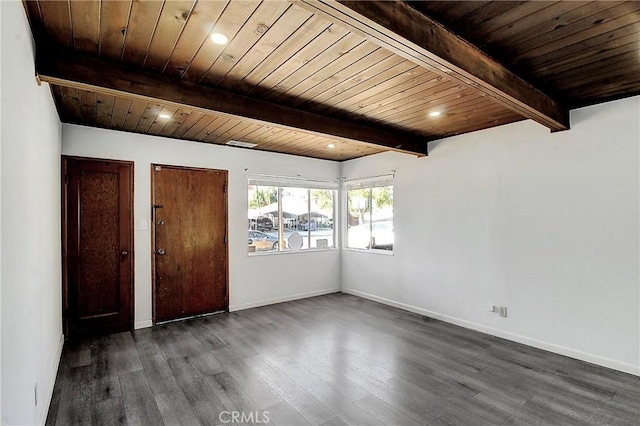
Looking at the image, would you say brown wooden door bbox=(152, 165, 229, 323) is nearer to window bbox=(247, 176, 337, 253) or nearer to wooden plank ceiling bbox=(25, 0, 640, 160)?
window bbox=(247, 176, 337, 253)

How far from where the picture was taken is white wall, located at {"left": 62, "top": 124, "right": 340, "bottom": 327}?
13.1ft

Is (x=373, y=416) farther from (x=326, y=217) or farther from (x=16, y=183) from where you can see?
(x=326, y=217)

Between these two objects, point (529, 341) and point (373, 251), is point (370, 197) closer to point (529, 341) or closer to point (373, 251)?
point (373, 251)

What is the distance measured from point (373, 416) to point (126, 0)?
293 centimetres

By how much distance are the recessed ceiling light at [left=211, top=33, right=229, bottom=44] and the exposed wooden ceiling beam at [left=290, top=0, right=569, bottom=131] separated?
0.79 metres

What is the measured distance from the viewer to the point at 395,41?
1.69 metres

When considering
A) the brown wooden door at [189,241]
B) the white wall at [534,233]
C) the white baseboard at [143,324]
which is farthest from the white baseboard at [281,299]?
the white wall at [534,233]

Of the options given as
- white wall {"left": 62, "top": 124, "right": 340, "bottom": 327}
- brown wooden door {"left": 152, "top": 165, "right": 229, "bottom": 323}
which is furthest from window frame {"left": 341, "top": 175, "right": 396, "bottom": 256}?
brown wooden door {"left": 152, "top": 165, "right": 229, "bottom": 323}

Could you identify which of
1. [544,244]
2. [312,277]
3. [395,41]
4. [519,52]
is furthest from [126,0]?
[312,277]

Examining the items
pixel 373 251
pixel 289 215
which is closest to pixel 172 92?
pixel 289 215

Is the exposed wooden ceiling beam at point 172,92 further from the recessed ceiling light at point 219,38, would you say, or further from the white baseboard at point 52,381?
the white baseboard at point 52,381

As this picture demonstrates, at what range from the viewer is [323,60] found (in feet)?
7.41

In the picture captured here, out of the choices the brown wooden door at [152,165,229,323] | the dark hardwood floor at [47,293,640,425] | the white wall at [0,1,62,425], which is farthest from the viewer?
the brown wooden door at [152,165,229,323]

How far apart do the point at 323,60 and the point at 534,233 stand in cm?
293
